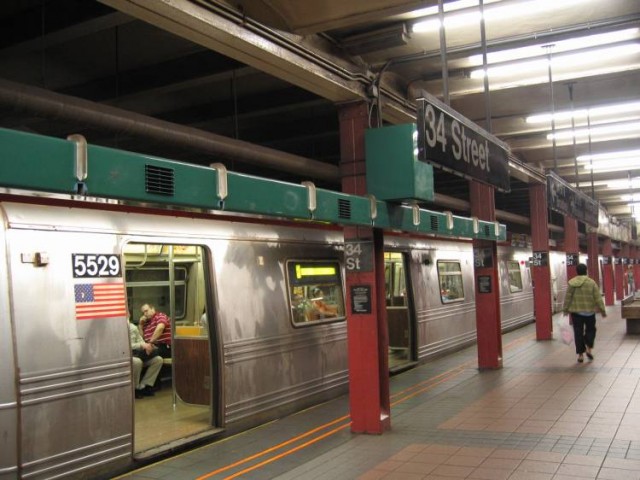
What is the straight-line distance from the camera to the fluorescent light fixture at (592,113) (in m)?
9.40

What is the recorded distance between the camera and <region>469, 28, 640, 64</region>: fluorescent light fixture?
6621 millimetres

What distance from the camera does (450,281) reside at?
12.9 metres

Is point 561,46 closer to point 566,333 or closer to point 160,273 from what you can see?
point 566,333

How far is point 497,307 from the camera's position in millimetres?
10375

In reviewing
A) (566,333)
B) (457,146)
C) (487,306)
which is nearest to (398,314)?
(487,306)

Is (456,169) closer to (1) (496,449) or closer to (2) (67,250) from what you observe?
(1) (496,449)

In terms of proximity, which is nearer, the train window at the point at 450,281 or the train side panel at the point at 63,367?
the train side panel at the point at 63,367

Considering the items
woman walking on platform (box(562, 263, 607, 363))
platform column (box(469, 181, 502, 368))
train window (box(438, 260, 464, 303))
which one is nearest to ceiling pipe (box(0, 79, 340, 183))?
platform column (box(469, 181, 502, 368))

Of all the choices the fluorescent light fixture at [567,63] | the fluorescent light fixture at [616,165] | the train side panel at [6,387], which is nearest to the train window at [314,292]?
the fluorescent light fixture at [567,63]

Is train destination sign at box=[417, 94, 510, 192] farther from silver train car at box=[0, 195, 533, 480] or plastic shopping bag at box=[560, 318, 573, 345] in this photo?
plastic shopping bag at box=[560, 318, 573, 345]

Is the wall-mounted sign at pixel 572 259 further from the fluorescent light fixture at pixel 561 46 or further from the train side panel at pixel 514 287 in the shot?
the fluorescent light fixture at pixel 561 46

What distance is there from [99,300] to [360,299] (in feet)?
8.97

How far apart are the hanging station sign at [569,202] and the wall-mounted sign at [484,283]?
1816mm

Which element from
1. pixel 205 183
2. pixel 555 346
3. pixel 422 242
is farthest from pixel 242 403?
pixel 555 346
